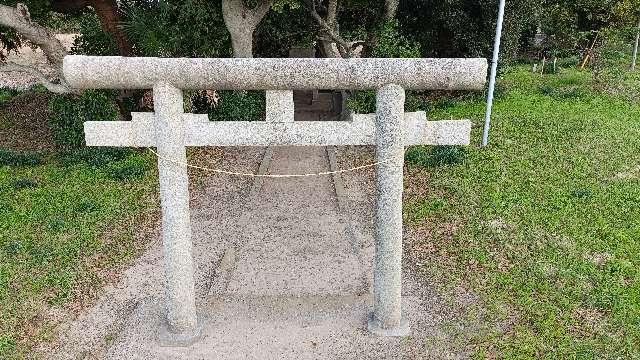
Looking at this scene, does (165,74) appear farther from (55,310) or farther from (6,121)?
(6,121)

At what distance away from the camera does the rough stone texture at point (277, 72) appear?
21.5 ft

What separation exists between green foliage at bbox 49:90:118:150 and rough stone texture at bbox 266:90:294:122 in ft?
27.9

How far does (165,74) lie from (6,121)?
12.8m

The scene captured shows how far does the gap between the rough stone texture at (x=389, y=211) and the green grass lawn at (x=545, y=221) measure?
1.13 metres

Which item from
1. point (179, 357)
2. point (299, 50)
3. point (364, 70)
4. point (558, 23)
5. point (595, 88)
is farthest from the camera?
point (558, 23)

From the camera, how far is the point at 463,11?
17.5 metres

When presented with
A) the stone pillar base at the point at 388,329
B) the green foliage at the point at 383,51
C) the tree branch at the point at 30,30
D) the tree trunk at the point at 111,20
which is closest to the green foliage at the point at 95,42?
the tree trunk at the point at 111,20

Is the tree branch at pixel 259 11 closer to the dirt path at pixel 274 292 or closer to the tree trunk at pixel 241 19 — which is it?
the tree trunk at pixel 241 19

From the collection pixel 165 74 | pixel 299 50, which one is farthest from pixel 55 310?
pixel 299 50

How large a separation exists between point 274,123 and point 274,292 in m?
2.99

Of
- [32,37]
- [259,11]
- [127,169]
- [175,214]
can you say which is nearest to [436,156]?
[259,11]

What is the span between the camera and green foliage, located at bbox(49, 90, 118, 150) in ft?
45.8

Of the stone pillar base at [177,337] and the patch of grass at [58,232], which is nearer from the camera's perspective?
the stone pillar base at [177,337]

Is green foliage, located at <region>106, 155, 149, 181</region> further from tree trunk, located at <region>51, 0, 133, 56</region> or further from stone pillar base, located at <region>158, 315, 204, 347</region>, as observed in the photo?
stone pillar base, located at <region>158, 315, 204, 347</region>
